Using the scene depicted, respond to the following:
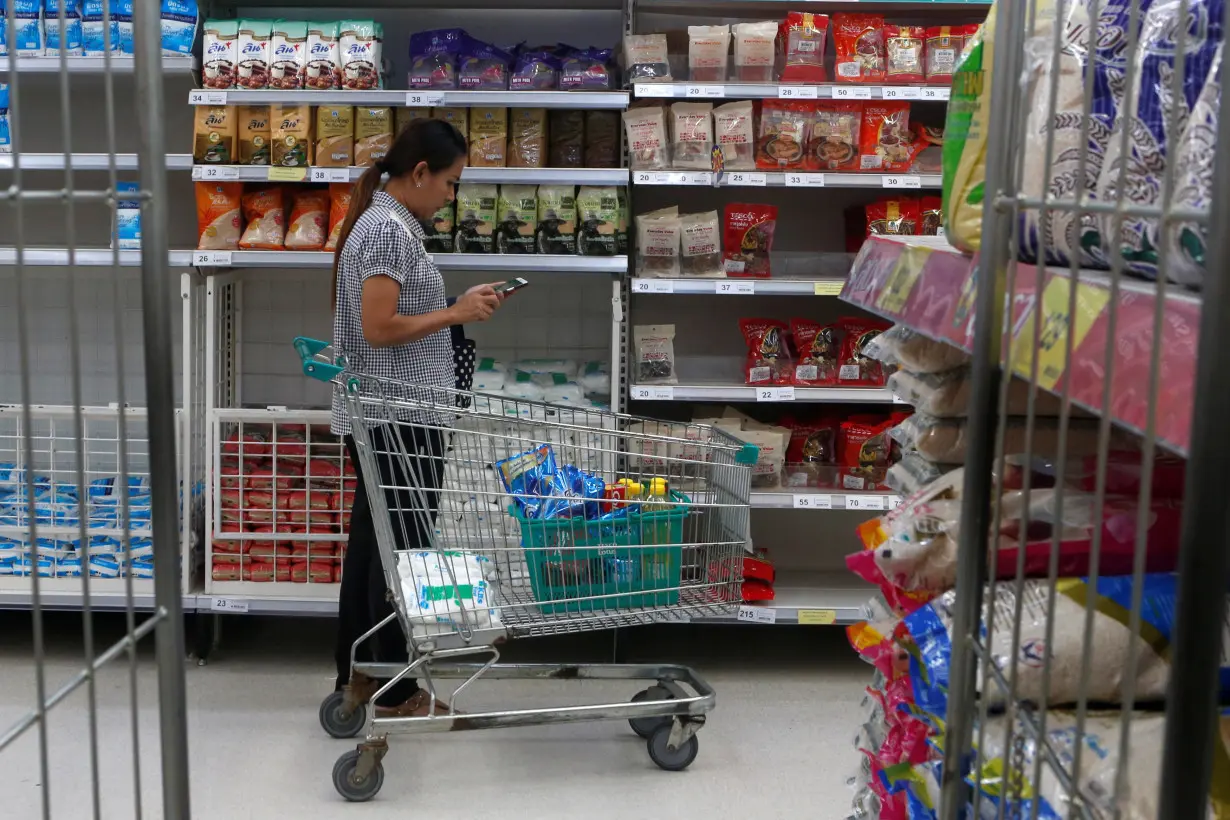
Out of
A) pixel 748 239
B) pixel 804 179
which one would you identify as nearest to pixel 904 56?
pixel 804 179

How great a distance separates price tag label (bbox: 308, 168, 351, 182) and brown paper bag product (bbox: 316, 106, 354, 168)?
0.05m

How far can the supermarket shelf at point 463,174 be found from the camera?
3.87 meters

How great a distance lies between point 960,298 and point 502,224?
8.75 ft

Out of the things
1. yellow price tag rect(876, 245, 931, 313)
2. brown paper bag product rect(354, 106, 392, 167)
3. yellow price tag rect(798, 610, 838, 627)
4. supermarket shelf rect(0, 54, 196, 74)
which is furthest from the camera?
yellow price tag rect(798, 610, 838, 627)

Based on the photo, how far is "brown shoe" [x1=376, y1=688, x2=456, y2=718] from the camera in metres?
3.48

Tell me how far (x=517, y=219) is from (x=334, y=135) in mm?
612

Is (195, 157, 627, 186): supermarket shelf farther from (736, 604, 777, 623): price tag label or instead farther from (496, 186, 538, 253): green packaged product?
(736, 604, 777, 623): price tag label

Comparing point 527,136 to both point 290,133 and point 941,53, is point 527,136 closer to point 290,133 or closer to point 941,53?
point 290,133

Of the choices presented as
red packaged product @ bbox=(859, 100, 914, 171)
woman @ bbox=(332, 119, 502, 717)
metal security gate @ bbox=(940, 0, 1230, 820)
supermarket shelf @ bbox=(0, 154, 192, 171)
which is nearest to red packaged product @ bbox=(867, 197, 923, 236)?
red packaged product @ bbox=(859, 100, 914, 171)

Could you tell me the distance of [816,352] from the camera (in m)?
4.13

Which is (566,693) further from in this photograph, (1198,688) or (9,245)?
(1198,688)

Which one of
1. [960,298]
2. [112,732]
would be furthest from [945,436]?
[112,732]

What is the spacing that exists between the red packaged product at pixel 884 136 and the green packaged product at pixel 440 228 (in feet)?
Result: 4.22

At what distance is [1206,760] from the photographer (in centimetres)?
78
